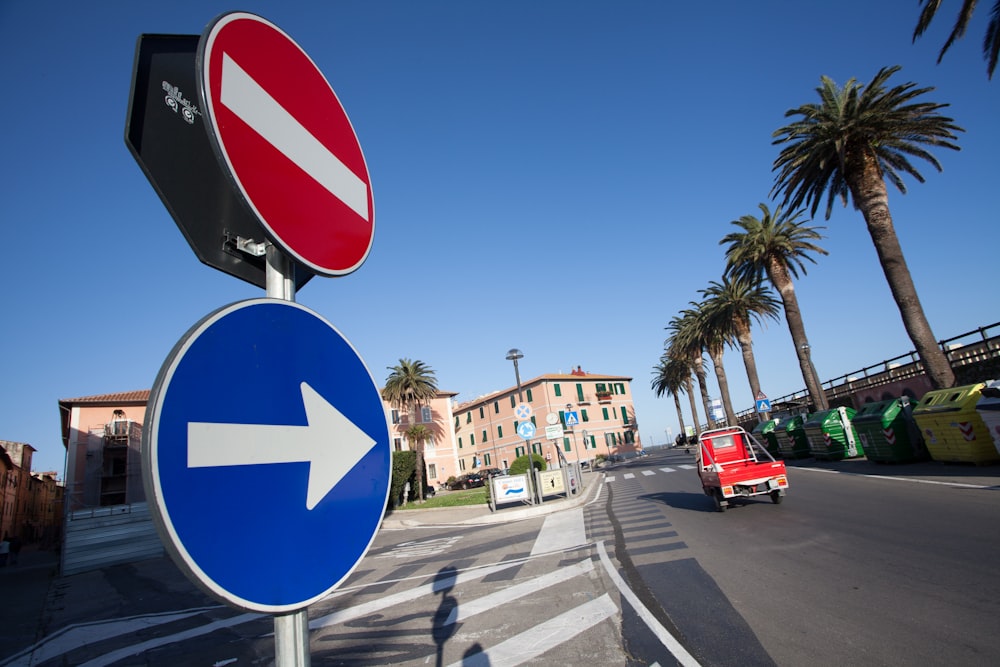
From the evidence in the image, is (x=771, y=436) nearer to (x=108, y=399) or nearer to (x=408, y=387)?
(x=408, y=387)

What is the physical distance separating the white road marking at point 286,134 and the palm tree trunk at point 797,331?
30557 mm

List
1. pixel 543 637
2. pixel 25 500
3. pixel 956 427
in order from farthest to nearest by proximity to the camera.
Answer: pixel 25 500 < pixel 956 427 < pixel 543 637

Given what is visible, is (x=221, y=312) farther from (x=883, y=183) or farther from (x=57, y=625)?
(x=883, y=183)

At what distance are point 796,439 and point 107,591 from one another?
2703 cm

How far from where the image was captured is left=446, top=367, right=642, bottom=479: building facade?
2301 inches

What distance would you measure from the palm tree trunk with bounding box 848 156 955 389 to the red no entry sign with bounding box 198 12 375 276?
23510mm

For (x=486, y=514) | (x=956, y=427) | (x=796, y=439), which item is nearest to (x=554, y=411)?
(x=796, y=439)

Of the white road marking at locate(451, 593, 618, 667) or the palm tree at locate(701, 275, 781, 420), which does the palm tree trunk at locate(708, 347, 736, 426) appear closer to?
the palm tree at locate(701, 275, 781, 420)

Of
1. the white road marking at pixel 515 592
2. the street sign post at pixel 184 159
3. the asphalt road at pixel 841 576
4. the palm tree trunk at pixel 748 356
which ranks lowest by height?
the asphalt road at pixel 841 576

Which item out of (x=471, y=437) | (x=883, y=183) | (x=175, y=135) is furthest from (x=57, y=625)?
(x=471, y=437)

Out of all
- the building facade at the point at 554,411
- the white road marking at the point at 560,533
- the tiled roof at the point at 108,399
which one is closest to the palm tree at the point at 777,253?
the white road marking at the point at 560,533

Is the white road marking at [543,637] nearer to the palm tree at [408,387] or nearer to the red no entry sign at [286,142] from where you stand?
the red no entry sign at [286,142]

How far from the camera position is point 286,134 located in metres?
1.61

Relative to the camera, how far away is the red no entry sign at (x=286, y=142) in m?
1.38
